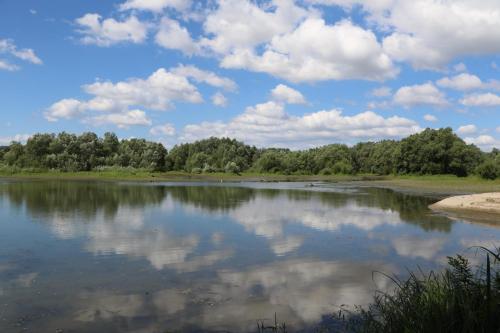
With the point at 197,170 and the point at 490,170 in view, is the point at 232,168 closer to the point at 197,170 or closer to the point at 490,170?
the point at 197,170

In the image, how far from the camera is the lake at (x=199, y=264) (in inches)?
440

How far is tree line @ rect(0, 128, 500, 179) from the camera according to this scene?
107m

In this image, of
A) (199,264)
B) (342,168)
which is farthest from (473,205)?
(342,168)

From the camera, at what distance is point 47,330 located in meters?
10.0

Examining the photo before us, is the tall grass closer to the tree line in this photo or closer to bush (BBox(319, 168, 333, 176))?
the tree line

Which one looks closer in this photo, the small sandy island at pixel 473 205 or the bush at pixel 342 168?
the small sandy island at pixel 473 205

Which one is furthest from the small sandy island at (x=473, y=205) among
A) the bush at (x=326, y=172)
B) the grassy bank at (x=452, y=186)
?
the bush at (x=326, y=172)

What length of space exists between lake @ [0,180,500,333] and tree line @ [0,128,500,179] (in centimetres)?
6000

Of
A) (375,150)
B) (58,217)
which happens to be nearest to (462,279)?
(58,217)

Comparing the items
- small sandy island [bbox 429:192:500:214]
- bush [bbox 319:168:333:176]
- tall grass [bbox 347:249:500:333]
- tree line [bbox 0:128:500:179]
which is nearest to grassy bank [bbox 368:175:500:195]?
tree line [bbox 0:128:500:179]

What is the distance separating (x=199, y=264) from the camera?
54.3ft

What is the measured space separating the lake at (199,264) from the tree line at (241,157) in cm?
6000

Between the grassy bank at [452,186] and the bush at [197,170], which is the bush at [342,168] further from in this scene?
the bush at [197,170]

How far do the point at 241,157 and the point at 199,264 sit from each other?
133m
